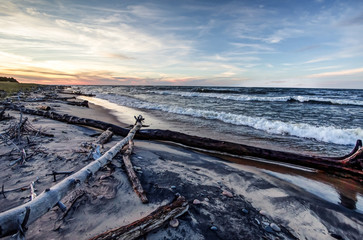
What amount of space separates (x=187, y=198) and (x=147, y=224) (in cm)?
99

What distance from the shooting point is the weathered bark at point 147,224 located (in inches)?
70.8

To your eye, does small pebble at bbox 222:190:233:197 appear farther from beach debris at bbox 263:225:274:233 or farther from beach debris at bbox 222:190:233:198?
beach debris at bbox 263:225:274:233

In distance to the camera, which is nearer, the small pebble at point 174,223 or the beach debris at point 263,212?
the small pebble at point 174,223

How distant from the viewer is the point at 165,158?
4766 mm

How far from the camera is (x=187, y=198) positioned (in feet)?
9.29

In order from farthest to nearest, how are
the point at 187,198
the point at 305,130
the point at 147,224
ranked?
the point at 305,130 < the point at 187,198 < the point at 147,224

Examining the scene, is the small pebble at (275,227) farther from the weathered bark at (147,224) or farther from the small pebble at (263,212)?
the weathered bark at (147,224)

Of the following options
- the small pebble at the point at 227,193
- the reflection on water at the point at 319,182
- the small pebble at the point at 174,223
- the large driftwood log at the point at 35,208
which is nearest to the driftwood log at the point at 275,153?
the reflection on water at the point at 319,182

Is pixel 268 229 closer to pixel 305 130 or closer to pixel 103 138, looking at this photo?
pixel 103 138

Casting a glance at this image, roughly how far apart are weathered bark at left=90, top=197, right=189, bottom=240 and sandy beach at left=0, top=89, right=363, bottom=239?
0.10m

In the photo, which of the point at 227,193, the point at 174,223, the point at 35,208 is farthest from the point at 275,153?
the point at 35,208

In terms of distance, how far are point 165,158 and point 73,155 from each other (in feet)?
7.35

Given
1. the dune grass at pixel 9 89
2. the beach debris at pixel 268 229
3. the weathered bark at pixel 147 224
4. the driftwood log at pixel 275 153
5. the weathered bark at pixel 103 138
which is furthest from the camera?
the dune grass at pixel 9 89

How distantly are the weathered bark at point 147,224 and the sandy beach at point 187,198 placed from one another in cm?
10
